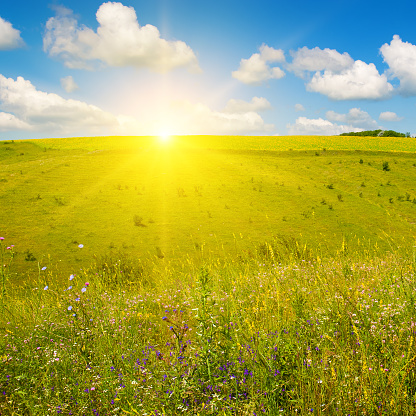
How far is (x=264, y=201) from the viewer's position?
16.9m

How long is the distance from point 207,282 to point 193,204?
13.2 meters

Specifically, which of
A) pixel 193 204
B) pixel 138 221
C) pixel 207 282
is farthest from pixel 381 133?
pixel 207 282

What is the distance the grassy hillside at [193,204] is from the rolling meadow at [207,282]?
0.38 feet

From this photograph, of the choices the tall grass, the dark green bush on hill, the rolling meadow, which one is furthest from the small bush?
the dark green bush on hill

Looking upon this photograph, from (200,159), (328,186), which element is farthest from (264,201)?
(200,159)

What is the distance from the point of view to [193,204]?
52.9 feet

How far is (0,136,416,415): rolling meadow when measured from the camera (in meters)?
2.83

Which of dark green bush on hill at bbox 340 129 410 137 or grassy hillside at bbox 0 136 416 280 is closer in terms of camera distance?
grassy hillside at bbox 0 136 416 280

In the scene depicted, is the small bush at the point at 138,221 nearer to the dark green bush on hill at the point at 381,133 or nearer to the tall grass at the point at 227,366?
the tall grass at the point at 227,366

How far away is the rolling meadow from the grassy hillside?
0.38 ft

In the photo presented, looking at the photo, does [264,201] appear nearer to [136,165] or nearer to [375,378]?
[136,165]

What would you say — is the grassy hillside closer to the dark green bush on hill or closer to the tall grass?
the tall grass

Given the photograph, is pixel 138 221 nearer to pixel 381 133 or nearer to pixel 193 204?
pixel 193 204

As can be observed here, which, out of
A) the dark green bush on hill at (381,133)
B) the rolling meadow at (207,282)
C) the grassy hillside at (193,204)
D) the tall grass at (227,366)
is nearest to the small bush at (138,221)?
the grassy hillside at (193,204)
